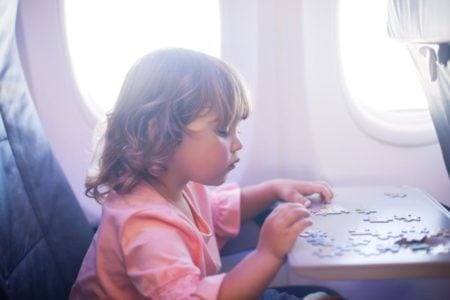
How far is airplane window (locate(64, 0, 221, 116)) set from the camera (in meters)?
1.58

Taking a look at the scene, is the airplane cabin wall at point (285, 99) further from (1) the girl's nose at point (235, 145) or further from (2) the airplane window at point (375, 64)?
(1) the girl's nose at point (235, 145)

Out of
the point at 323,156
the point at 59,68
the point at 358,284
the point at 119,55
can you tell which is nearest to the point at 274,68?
the point at 323,156

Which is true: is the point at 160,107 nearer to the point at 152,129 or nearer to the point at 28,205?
the point at 152,129

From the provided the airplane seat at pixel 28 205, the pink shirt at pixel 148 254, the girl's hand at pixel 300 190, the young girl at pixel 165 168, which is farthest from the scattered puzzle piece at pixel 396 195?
the airplane seat at pixel 28 205

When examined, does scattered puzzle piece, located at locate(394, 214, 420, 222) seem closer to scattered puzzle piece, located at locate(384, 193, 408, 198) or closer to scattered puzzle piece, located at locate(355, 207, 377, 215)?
scattered puzzle piece, located at locate(355, 207, 377, 215)

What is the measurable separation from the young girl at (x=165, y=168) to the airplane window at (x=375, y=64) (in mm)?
563

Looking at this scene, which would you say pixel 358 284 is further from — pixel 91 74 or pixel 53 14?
pixel 53 14

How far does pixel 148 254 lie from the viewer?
0.93 meters

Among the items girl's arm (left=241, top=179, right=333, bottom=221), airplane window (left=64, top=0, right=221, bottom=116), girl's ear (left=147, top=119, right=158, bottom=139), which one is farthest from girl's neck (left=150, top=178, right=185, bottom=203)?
airplane window (left=64, top=0, right=221, bottom=116)

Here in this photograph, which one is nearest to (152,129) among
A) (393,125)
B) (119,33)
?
(119,33)

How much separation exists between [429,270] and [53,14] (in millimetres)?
1238

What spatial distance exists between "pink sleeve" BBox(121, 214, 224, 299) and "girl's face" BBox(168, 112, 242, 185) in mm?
151

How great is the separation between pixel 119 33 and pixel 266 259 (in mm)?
967

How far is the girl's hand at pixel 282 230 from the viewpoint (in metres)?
0.93
